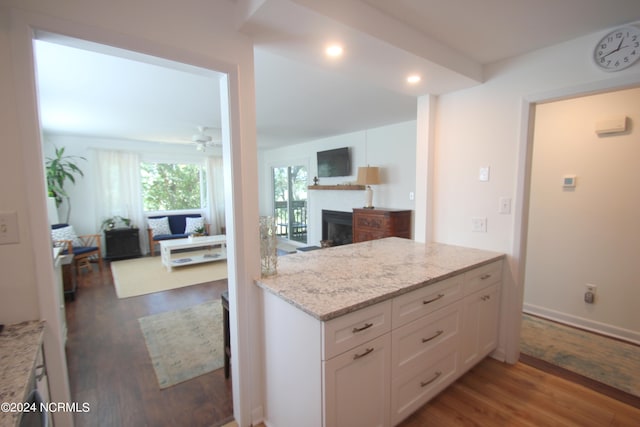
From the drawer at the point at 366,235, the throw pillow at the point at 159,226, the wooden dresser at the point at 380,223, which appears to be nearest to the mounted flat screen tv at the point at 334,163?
the wooden dresser at the point at 380,223

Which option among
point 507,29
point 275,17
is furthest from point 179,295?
point 507,29

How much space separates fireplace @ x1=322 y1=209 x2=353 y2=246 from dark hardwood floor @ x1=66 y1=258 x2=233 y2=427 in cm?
318

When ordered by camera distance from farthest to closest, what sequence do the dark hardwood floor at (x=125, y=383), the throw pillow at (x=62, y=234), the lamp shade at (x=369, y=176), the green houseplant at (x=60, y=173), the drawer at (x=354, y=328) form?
the green houseplant at (x=60, y=173), the lamp shade at (x=369, y=176), the throw pillow at (x=62, y=234), the dark hardwood floor at (x=125, y=383), the drawer at (x=354, y=328)

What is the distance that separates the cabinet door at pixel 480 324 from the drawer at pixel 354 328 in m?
0.84

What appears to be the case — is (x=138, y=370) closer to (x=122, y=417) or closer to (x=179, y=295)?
(x=122, y=417)

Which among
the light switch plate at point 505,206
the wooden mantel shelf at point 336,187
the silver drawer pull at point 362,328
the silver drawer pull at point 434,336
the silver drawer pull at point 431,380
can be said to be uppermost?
the wooden mantel shelf at point 336,187

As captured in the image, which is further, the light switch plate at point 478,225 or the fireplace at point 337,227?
the fireplace at point 337,227

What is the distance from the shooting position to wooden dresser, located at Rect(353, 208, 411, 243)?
13.3 feet

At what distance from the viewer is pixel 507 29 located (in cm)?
173

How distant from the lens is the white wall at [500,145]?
1.90 m

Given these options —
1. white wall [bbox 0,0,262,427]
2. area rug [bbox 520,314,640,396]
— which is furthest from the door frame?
white wall [bbox 0,0,262,427]

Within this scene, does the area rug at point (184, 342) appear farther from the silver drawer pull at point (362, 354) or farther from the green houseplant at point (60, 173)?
the green houseplant at point (60, 173)

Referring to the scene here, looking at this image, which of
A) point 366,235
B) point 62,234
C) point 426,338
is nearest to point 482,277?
point 426,338

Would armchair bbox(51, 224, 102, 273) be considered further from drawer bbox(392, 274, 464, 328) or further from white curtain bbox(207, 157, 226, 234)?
drawer bbox(392, 274, 464, 328)
